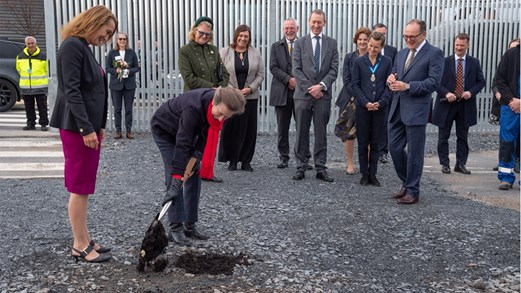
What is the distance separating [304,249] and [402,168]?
2500 millimetres

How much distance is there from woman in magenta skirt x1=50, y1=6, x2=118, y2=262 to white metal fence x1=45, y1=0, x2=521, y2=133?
24.7 ft

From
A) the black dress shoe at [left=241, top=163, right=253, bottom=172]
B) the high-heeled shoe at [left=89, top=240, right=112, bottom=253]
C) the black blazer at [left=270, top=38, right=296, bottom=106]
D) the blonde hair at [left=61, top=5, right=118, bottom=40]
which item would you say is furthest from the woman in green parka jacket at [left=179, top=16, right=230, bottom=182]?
the blonde hair at [left=61, top=5, right=118, bottom=40]

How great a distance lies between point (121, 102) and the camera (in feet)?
38.0

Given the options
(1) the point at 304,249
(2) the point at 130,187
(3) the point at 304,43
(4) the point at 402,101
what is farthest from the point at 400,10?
(1) the point at 304,249

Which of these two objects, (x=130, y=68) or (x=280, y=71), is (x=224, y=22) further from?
(x=280, y=71)

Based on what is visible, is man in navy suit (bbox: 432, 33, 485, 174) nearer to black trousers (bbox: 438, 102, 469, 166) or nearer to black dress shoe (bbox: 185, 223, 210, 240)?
black trousers (bbox: 438, 102, 469, 166)

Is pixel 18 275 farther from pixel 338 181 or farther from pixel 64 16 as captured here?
pixel 64 16

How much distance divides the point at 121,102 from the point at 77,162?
7.08m

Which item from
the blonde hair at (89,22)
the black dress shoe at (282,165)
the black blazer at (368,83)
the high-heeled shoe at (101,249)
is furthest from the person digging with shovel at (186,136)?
the black dress shoe at (282,165)

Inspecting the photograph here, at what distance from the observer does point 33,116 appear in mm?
12695

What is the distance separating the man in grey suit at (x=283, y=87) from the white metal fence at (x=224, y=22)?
334 centimetres

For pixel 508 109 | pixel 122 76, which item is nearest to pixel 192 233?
pixel 508 109

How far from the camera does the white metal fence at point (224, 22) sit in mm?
12180

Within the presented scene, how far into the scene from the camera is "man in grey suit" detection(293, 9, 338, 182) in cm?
816
